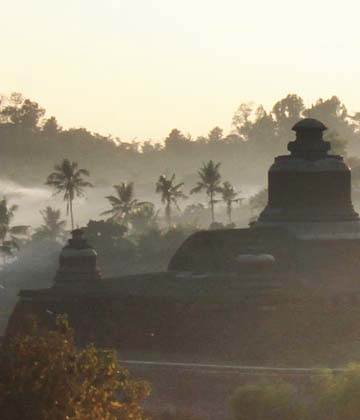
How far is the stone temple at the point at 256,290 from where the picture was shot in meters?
51.1

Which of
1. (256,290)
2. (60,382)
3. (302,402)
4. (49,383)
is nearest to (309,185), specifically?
(256,290)

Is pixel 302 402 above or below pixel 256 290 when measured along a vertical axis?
below

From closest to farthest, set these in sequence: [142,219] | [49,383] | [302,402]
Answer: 1. [49,383]
2. [302,402]
3. [142,219]

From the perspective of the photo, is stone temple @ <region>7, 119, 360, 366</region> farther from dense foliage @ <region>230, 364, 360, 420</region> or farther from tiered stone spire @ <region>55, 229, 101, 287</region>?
dense foliage @ <region>230, 364, 360, 420</region>

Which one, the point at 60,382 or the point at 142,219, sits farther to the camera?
the point at 142,219

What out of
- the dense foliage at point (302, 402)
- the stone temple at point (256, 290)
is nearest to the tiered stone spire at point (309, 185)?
the stone temple at point (256, 290)

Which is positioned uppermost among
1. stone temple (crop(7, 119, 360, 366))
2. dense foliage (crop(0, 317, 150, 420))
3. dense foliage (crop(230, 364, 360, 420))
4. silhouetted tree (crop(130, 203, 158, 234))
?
silhouetted tree (crop(130, 203, 158, 234))

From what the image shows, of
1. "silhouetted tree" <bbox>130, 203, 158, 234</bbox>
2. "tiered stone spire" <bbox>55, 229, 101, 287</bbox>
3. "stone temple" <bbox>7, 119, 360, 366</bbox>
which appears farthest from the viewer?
"silhouetted tree" <bbox>130, 203, 158, 234</bbox>

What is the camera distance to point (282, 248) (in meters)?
56.4

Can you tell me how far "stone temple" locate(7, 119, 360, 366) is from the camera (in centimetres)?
5106

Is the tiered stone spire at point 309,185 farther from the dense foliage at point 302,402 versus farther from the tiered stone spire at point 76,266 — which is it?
the dense foliage at point 302,402

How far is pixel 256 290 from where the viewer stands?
51.7 metres

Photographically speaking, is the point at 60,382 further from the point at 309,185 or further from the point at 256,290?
the point at 309,185

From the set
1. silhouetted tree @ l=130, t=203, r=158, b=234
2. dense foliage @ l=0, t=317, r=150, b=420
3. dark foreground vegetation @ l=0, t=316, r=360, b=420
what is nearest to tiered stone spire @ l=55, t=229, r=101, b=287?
dark foreground vegetation @ l=0, t=316, r=360, b=420
